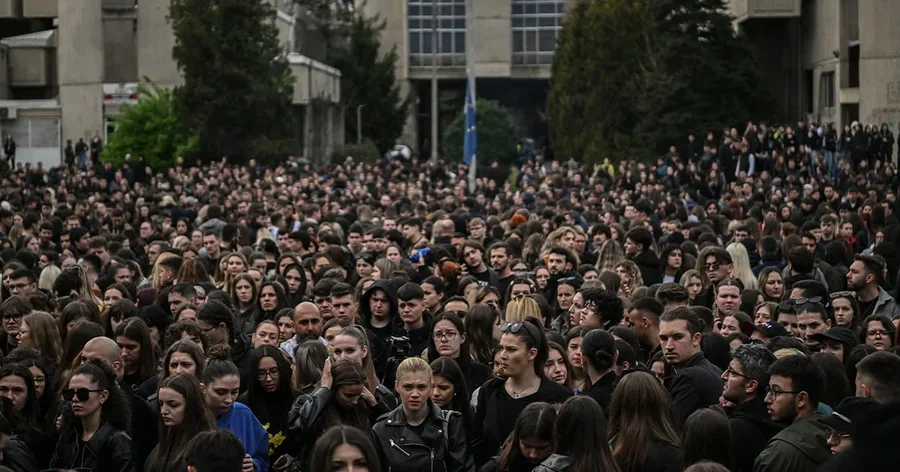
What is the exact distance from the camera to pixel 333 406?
26.9ft

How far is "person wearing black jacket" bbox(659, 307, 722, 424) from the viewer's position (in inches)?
329

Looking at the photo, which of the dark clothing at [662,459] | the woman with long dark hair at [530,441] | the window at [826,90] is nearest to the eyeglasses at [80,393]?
the woman with long dark hair at [530,441]

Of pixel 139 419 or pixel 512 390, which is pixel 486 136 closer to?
pixel 512 390

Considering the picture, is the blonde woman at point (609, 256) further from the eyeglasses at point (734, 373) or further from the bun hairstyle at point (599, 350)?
the eyeglasses at point (734, 373)

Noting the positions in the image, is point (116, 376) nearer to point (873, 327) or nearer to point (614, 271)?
point (873, 327)

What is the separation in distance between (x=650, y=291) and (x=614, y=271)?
7.26ft

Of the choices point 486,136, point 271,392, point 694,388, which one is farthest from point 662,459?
point 486,136

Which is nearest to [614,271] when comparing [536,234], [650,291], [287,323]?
[650,291]

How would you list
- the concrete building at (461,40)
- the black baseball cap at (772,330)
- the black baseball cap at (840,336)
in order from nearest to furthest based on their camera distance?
the black baseball cap at (840,336) → the black baseball cap at (772,330) → the concrete building at (461,40)

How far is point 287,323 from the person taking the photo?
1138 centimetres

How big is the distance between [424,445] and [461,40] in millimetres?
89813

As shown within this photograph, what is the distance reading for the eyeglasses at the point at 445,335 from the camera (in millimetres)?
9562

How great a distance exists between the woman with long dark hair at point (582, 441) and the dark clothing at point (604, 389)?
1.72 m

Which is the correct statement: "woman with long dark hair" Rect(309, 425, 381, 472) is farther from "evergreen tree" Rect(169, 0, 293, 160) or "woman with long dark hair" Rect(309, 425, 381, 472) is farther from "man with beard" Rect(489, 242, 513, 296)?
"evergreen tree" Rect(169, 0, 293, 160)
